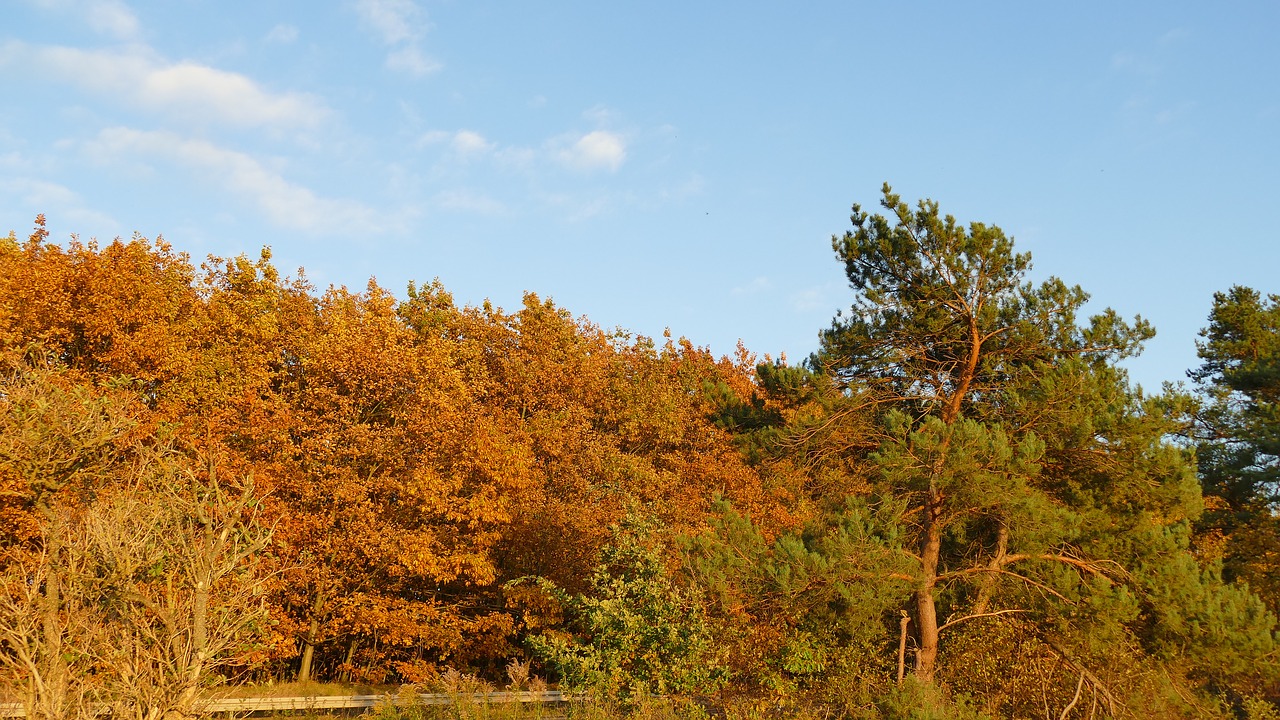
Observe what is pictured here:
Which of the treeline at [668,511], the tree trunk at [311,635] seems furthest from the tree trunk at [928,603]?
the tree trunk at [311,635]

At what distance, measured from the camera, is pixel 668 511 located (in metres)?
23.7

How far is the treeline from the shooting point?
10430mm

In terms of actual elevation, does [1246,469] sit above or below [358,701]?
above

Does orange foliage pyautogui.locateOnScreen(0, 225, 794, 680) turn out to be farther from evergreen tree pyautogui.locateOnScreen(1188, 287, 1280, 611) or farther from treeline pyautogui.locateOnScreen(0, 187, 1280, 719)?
evergreen tree pyautogui.locateOnScreen(1188, 287, 1280, 611)

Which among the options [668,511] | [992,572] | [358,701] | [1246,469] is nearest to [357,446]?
[358,701]

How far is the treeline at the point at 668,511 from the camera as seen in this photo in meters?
10.4

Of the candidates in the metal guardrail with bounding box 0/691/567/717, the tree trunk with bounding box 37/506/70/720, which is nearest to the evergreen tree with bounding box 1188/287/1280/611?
the metal guardrail with bounding box 0/691/567/717

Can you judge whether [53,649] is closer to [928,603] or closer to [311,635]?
[928,603]

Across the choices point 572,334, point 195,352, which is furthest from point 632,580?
point 572,334

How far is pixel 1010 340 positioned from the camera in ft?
56.3

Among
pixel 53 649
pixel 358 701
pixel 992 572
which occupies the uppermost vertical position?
pixel 992 572

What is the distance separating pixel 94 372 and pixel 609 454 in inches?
574

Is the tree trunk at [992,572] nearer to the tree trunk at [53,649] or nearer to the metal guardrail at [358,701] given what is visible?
the metal guardrail at [358,701]

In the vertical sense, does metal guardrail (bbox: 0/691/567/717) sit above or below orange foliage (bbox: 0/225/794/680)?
below
